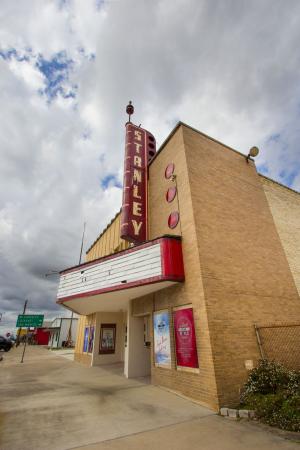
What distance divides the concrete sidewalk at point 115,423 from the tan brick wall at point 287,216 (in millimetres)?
7964

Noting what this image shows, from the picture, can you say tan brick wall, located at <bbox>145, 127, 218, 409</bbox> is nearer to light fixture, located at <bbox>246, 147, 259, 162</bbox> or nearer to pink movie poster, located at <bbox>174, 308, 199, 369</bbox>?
pink movie poster, located at <bbox>174, 308, 199, 369</bbox>

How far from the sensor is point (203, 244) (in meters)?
9.16

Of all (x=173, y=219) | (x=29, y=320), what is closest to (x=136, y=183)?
(x=173, y=219)

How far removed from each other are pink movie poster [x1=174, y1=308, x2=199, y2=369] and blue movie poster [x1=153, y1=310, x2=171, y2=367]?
61 cm

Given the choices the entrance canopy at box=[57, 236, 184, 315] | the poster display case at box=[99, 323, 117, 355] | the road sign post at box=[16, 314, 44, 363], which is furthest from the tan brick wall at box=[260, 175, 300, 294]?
the road sign post at box=[16, 314, 44, 363]

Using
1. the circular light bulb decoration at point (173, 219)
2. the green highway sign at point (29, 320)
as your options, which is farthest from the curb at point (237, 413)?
the green highway sign at point (29, 320)

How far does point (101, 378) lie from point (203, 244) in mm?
8731

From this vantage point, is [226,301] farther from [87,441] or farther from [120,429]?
[87,441]

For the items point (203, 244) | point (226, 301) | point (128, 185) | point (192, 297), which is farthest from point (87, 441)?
point (128, 185)

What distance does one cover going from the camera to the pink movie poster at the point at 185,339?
26.6 ft

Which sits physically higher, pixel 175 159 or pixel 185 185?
pixel 175 159

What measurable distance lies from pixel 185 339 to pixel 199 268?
8.57 feet

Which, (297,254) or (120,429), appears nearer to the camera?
(120,429)

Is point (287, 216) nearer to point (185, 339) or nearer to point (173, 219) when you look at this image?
point (173, 219)
